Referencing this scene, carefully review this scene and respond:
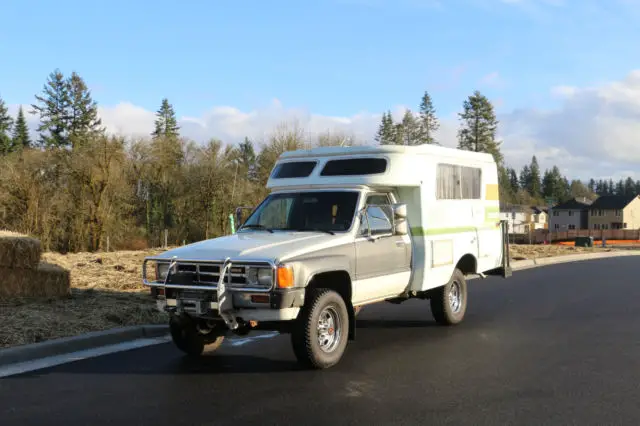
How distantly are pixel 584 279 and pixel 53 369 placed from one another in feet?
51.4

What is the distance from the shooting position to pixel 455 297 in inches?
398

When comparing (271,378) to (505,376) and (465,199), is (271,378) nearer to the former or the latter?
(505,376)

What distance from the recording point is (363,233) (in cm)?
773

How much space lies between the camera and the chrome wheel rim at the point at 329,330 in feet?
23.1

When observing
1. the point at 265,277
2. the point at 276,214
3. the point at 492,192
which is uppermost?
the point at 492,192

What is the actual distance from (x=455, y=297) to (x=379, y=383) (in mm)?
4104

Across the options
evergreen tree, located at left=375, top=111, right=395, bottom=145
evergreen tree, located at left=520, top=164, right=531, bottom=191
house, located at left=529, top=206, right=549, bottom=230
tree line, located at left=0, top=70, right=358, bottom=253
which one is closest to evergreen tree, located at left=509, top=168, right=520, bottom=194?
evergreen tree, located at left=520, top=164, right=531, bottom=191

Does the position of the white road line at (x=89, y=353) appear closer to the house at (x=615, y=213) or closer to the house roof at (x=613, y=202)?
the house at (x=615, y=213)

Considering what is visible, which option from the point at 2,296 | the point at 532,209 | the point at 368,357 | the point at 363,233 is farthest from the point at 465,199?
the point at 532,209

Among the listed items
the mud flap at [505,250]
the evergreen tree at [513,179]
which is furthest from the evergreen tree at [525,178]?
the mud flap at [505,250]

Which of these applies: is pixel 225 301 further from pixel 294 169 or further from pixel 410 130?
pixel 410 130

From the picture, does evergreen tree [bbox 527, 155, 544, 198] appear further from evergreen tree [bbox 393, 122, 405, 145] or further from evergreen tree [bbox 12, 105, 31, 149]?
evergreen tree [bbox 12, 105, 31, 149]

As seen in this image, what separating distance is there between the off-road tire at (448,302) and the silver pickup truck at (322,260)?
2cm

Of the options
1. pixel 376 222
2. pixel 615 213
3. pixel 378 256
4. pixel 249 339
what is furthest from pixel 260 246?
pixel 615 213
